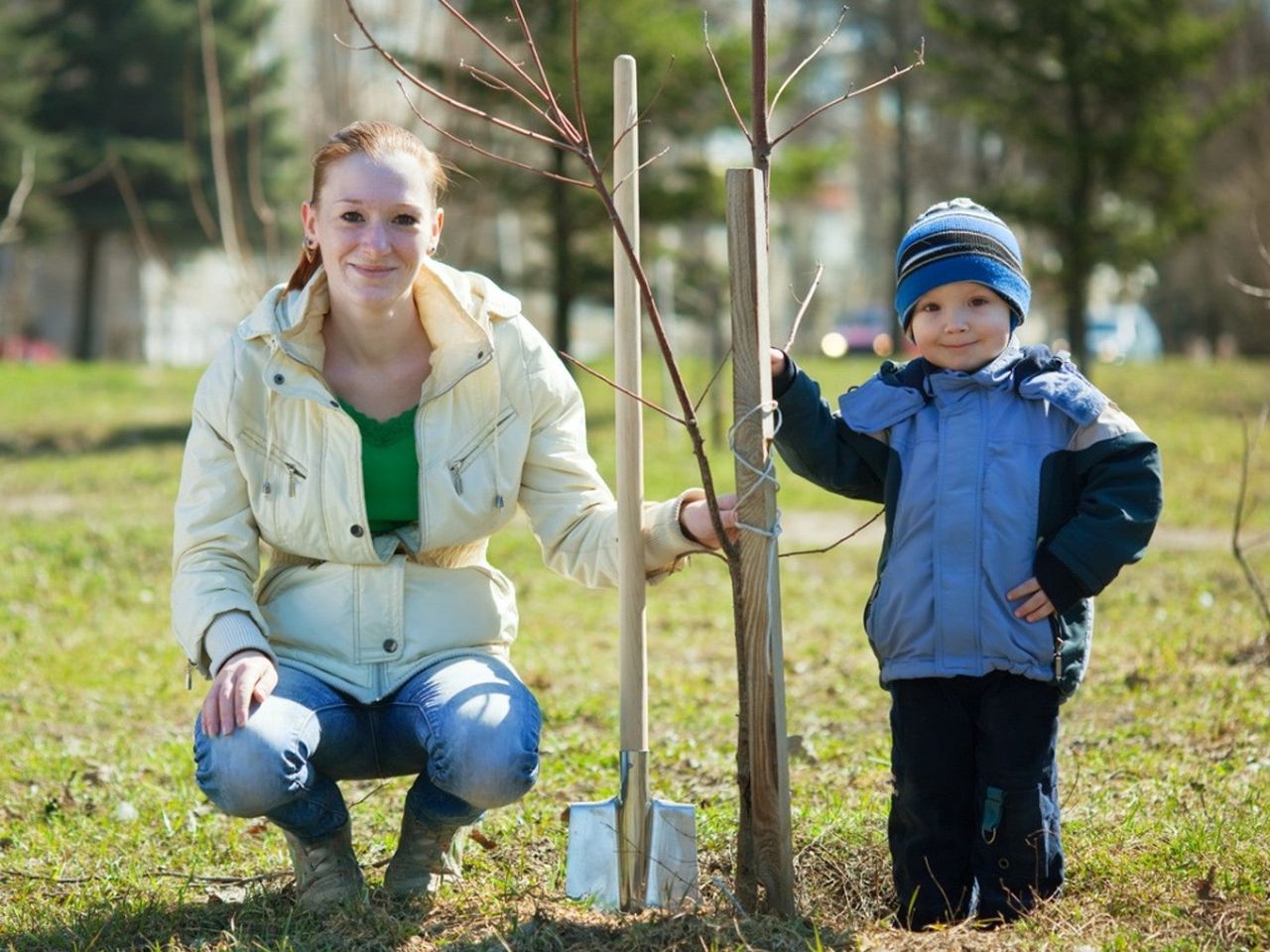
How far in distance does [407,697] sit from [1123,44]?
52.9ft

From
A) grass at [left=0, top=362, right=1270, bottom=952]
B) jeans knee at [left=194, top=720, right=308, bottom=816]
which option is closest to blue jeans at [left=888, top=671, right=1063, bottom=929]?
grass at [left=0, top=362, right=1270, bottom=952]

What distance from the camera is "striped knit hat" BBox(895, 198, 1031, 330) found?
116 inches

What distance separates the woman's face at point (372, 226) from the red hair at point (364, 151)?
0.05 ft

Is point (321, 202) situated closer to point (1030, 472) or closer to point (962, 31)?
point (1030, 472)

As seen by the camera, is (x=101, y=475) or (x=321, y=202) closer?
(x=321, y=202)

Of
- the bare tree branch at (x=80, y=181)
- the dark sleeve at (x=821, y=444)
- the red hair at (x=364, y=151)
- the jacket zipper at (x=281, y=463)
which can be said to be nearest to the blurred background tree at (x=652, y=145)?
the bare tree branch at (x=80, y=181)

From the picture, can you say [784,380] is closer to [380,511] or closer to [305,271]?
[380,511]

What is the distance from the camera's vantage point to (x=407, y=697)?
3061mm

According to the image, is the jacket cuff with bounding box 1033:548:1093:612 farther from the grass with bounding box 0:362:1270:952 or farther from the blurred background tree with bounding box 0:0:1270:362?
the blurred background tree with bounding box 0:0:1270:362

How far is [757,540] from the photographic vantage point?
2768 millimetres

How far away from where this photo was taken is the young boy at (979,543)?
113 inches

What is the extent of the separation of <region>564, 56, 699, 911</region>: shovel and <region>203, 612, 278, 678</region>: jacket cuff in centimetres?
68

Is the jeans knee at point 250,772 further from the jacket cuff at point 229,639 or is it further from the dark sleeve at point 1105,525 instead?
the dark sleeve at point 1105,525

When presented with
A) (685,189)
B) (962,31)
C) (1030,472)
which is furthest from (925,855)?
(962,31)
